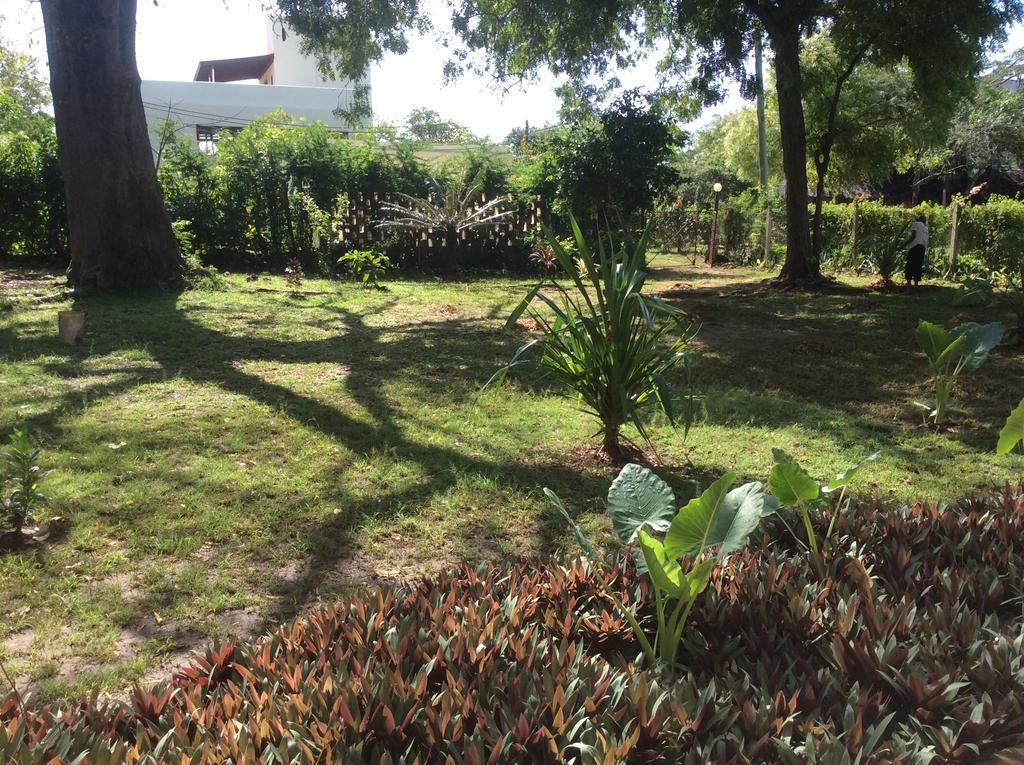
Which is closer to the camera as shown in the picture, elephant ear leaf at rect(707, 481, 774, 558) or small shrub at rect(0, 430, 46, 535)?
elephant ear leaf at rect(707, 481, 774, 558)

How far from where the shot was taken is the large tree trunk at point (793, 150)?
12688 mm

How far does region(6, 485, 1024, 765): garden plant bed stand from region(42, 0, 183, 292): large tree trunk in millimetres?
9542

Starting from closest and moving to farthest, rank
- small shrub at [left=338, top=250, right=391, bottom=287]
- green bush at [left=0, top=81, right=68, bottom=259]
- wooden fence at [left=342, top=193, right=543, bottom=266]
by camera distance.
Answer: small shrub at [left=338, top=250, right=391, bottom=287] → green bush at [left=0, top=81, right=68, bottom=259] → wooden fence at [left=342, top=193, right=543, bottom=266]

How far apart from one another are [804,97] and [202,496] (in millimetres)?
14134

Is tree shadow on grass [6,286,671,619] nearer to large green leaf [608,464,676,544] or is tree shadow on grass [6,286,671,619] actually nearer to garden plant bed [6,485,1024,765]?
garden plant bed [6,485,1024,765]

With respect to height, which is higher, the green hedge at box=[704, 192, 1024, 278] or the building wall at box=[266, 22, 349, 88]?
the building wall at box=[266, 22, 349, 88]

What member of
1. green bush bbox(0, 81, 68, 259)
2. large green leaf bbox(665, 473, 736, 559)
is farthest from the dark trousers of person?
green bush bbox(0, 81, 68, 259)

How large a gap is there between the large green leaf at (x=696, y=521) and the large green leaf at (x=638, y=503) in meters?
0.21

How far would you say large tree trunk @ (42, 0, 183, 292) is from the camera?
10.1 metres

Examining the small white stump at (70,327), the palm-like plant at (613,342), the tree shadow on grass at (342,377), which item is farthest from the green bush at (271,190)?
the palm-like plant at (613,342)

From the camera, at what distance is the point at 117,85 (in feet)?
33.7

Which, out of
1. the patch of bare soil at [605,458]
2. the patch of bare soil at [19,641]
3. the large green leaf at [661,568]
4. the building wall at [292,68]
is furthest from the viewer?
the building wall at [292,68]

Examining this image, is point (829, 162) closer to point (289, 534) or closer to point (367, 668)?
point (289, 534)

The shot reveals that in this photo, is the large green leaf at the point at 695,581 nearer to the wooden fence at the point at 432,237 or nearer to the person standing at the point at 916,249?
the person standing at the point at 916,249
